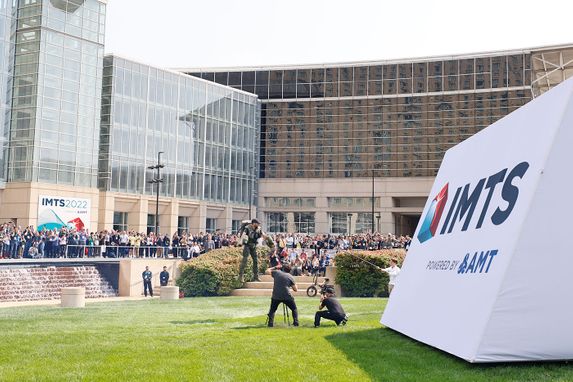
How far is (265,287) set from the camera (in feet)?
111

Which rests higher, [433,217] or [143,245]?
[433,217]

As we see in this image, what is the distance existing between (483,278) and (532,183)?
155 centimetres

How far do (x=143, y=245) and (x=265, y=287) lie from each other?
13.3 m

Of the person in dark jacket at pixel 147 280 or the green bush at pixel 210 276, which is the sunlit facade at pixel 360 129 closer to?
the person in dark jacket at pixel 147 280

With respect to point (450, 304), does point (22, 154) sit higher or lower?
higher

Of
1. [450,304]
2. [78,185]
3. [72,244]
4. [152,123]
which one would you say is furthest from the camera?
[152,123]

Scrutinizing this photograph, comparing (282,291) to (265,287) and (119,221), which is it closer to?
(265,287)

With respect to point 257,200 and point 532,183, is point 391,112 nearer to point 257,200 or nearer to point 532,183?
point 257,200

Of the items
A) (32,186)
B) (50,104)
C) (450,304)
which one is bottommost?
(450,304)

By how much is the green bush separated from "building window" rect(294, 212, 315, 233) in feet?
165

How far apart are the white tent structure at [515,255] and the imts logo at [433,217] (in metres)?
1.65

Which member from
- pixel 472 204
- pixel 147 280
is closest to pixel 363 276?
pixel 147 280

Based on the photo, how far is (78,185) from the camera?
5994 cm

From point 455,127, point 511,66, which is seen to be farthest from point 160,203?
point 511,66
